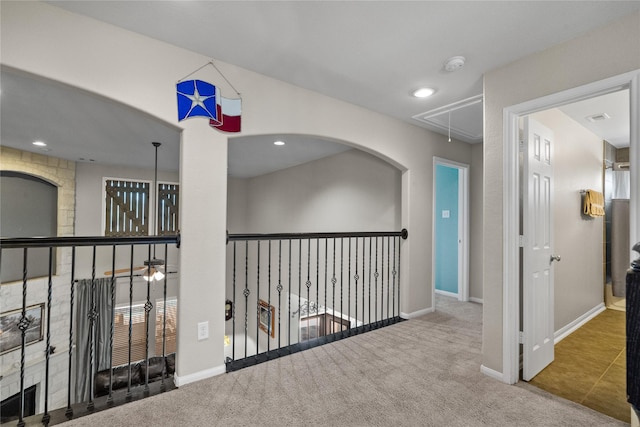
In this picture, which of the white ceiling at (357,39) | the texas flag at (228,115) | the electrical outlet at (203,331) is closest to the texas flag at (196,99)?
the texas flag at (228,115)

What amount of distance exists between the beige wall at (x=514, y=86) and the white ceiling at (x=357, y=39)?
82 mm

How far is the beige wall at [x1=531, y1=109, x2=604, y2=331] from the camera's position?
294cm

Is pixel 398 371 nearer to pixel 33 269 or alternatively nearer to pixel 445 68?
pixel 445 68

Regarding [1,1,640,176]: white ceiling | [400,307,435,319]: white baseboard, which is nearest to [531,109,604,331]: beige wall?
[1,1,640,176]: white ceiling

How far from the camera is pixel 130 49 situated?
193cm

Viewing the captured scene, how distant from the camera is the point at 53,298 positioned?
520 centimetres

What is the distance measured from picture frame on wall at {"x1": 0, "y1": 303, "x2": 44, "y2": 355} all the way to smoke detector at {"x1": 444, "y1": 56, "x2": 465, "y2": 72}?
632cm

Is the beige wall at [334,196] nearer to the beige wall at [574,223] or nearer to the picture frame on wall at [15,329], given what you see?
the beige wall at [574,223]

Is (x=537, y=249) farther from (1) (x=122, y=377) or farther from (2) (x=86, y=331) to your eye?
(2) (x=86, y=331)

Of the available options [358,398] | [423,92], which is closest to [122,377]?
[358,398]

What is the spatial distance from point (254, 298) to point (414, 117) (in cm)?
608

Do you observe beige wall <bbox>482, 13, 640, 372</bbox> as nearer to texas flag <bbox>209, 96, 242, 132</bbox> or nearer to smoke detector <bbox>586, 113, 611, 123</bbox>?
smoke detector <bbox>586, 113, 611, 123</bbox>

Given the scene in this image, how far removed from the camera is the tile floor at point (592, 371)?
6.45ft

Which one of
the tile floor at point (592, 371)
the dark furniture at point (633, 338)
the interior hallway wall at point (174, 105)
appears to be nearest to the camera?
the dark furniture at point (633, 338)
